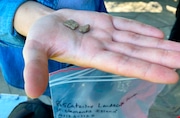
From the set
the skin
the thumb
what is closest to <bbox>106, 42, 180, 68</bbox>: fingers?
the skin

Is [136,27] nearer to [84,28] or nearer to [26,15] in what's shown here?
[84,28]

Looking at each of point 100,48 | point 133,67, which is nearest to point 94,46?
point 100,48

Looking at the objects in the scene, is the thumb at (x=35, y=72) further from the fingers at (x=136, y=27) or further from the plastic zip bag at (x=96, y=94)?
the fingers at (x=136, y=27)

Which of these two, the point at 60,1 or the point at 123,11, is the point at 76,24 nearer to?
the point at 60,1

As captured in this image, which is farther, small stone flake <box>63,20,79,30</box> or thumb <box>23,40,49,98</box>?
small stone flake <box>63,20,79,30</box>

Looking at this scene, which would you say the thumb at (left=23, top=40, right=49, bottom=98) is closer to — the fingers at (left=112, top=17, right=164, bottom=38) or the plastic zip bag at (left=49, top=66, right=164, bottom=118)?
the plastic zip bag at (left=49, top=66, right=164, bottom=118)

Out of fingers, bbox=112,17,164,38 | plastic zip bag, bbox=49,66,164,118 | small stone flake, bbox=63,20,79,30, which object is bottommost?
plastic zip bag, bbox=49,66,164,118

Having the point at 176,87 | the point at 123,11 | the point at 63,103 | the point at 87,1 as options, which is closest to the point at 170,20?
the point at 123,11
